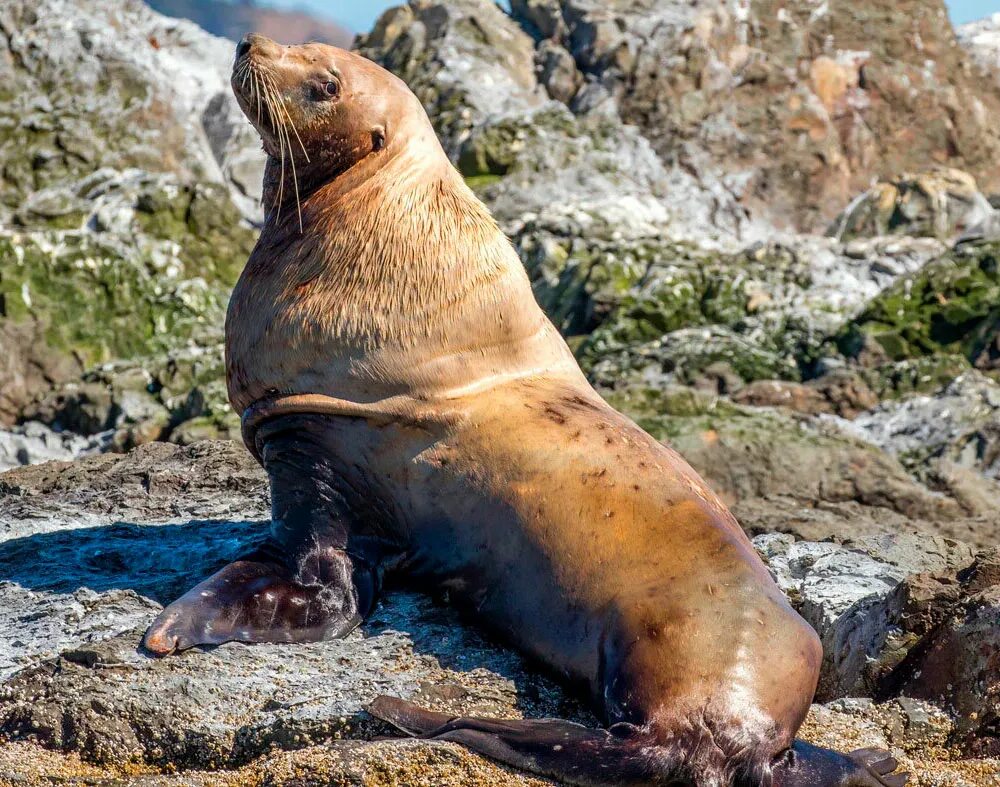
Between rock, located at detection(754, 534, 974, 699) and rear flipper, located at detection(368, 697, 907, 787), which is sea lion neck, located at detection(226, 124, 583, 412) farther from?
rock, located at detection(754, 534, 974, 699)

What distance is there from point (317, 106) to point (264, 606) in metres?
1.83

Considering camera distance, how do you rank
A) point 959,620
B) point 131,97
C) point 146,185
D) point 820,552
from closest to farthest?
1. point 959,620
2. point 820,552
3. point 146,185
4. point 131,97

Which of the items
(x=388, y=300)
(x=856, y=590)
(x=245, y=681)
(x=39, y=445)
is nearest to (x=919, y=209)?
(x=39, y=445)

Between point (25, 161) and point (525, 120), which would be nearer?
point (25, 161)

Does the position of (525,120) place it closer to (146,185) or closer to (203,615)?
(146,185)

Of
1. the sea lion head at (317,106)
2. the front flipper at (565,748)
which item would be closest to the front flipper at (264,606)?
the front flipper at (565,748)

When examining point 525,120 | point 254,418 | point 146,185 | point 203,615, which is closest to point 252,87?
point 254,418

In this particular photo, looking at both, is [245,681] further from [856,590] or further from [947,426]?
[947,426]

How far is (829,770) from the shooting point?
388 cm

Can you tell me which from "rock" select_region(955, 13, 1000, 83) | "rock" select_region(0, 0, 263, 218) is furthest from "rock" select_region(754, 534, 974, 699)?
"rock" select_region(955, 13, 1000, 83)

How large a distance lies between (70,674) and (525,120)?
20.7 metres

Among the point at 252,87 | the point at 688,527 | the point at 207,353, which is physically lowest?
the point at 207,353

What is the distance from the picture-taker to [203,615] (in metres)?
4.33

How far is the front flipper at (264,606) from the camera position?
14.1 ft
